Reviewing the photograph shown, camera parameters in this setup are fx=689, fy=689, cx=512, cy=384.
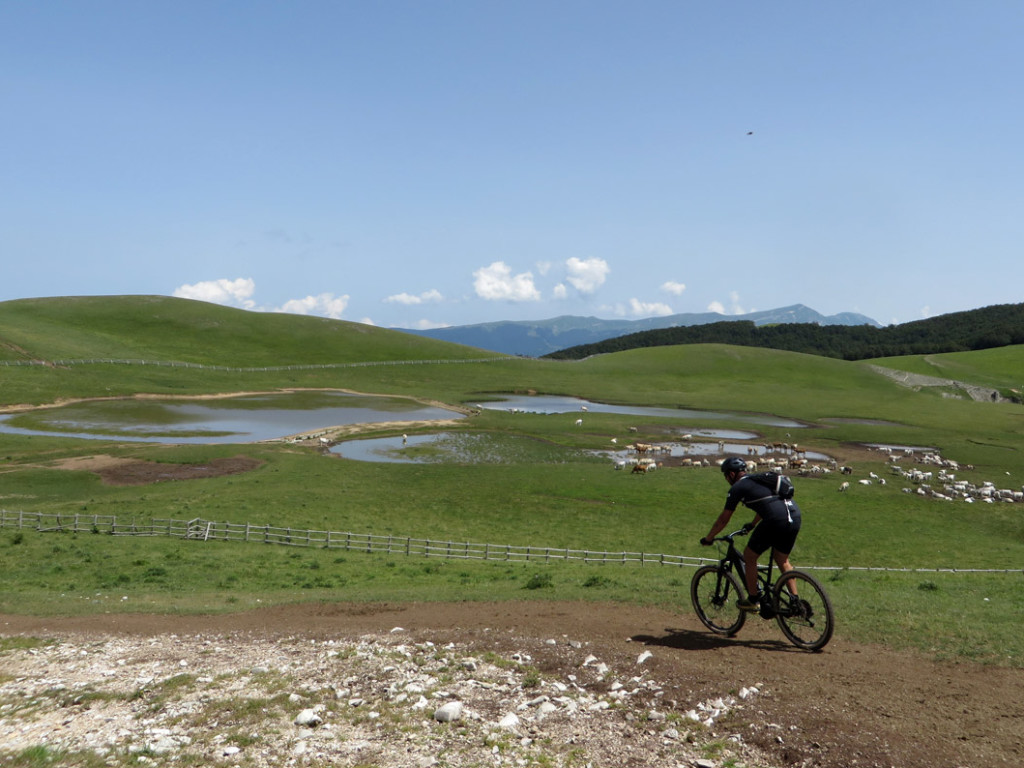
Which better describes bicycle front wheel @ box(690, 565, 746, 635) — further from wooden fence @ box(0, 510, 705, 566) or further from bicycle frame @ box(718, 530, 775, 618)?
wooden fence @ box(0, 510, 705, 566)

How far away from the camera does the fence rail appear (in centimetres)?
3235

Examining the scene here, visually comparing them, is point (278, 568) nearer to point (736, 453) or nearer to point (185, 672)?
point (185, 672)

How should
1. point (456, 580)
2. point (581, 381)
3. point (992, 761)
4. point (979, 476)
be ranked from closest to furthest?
point (992, 761) < point (456, 580) < point (979, 476) < point (581, 381)

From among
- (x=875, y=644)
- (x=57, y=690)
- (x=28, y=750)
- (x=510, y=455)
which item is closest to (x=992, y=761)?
(x=875, y=644)

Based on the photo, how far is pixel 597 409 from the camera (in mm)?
102062

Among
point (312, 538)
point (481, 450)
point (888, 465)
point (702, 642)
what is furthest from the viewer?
point (481, 450)

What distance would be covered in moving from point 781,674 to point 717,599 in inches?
100

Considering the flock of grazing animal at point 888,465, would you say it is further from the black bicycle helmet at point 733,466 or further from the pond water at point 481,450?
the black bicycle helmet at point 733,466

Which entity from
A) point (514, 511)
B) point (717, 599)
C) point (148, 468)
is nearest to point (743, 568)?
point (717, 599)

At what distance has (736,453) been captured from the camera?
6856cm

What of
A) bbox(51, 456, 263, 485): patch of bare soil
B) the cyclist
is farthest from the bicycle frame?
bbox(51, 456, 263, 485): patch of bare soil

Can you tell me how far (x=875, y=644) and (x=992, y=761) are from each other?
4.62m

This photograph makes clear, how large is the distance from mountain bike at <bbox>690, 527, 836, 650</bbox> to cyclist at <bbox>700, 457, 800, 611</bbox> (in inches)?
6.5

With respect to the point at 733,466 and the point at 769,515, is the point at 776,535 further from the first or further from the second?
the point at 733,466
